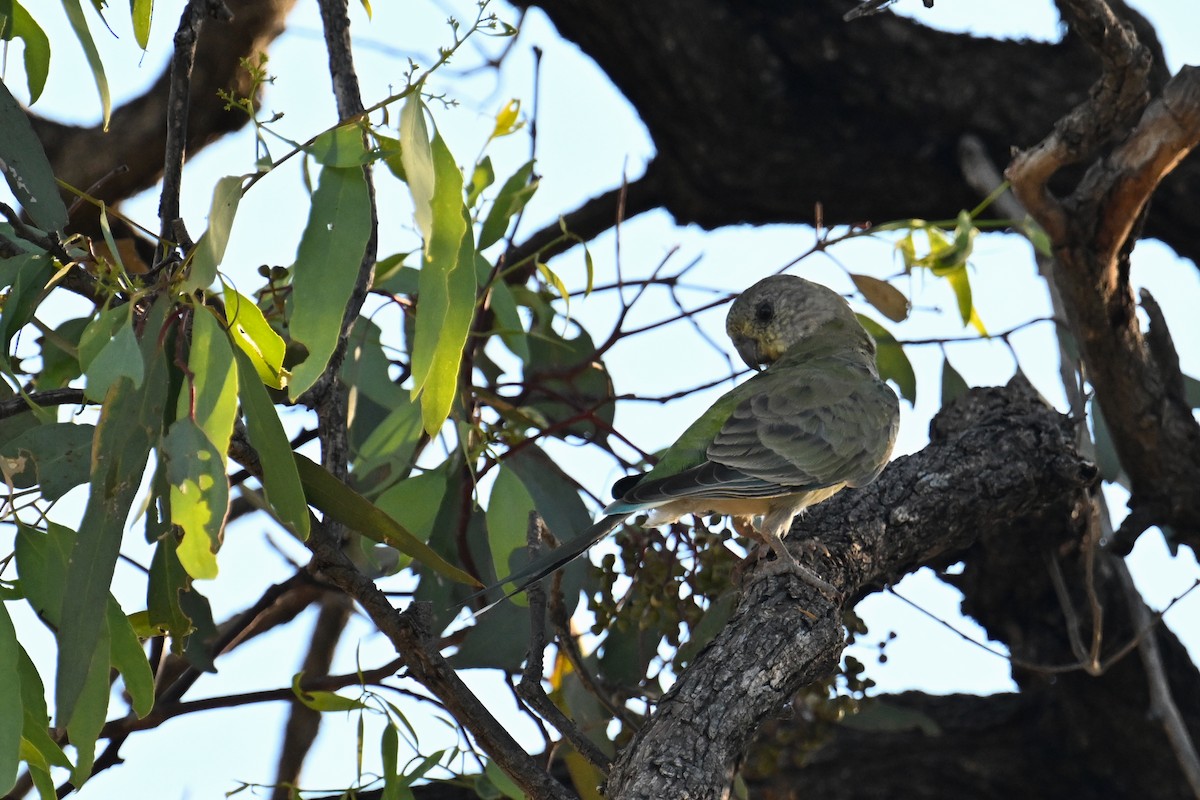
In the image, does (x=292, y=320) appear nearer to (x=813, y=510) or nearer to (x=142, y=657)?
(x=142, y=657)

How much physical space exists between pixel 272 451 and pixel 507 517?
0.76m

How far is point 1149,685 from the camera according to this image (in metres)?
3.25

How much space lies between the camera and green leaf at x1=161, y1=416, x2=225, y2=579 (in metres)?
1.48

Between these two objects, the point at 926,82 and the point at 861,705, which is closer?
the point at 861,705

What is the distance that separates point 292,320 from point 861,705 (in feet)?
5.98

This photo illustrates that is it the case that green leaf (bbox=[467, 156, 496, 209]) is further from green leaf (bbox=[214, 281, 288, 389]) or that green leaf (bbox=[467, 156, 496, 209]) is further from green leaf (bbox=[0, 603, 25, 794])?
green leaf (bbox=[0, 603, 25, 794])

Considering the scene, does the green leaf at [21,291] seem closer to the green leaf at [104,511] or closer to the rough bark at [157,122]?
the green leaf at [104,511]

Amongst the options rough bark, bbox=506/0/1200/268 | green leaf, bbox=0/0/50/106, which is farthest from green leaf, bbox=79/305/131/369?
rough bark, bbox=506/0/1200/268

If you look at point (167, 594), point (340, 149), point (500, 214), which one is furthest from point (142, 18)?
point (167, 594)

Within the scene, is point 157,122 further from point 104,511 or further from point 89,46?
point 104,511

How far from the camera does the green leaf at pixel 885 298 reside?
112 inches

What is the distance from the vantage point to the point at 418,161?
5.17 ft

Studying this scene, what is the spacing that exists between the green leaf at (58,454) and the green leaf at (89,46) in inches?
18.2

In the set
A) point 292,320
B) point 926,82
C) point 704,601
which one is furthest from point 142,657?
point 926,82
